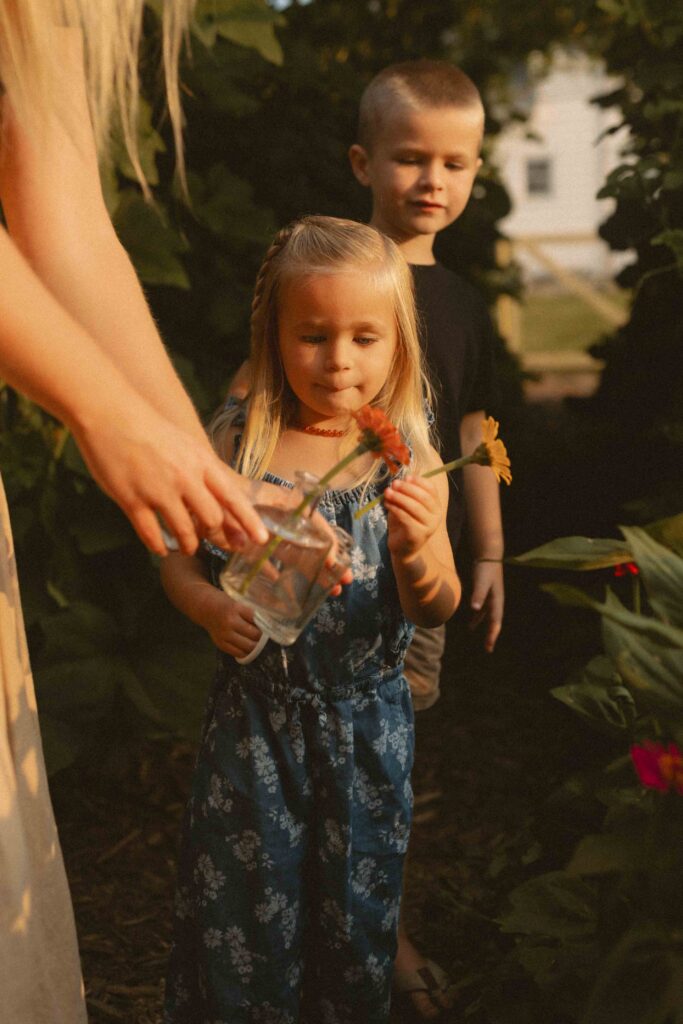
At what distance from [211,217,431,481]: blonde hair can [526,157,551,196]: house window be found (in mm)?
32675

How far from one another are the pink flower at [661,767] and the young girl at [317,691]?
2.07 feet

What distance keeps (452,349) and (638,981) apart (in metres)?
1.46

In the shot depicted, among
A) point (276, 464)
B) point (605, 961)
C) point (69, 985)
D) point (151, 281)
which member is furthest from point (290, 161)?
point (605, 961)

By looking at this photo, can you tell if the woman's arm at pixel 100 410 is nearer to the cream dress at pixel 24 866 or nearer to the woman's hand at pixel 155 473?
the woman's hand at pixel 155 473

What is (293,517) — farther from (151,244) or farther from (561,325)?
(561,325)

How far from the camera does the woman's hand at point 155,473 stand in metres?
1.36

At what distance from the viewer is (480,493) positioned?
2.62 meters

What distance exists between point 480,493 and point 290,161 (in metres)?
1.65

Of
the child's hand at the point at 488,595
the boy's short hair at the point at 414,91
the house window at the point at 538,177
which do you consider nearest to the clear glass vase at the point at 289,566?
the child's hand at the point at 488,595

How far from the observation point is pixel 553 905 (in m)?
1.75

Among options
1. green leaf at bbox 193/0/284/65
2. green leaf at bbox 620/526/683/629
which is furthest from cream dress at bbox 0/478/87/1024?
green leaf at bbox 193/0/284/65

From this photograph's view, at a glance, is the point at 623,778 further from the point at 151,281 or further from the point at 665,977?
the point at 151,281

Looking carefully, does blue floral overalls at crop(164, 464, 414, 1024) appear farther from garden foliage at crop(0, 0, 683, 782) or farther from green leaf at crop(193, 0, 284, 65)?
green leaf at crop(193, 0, 284, 65)

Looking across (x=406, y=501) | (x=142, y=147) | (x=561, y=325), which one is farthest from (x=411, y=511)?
(x=561, y=325)
